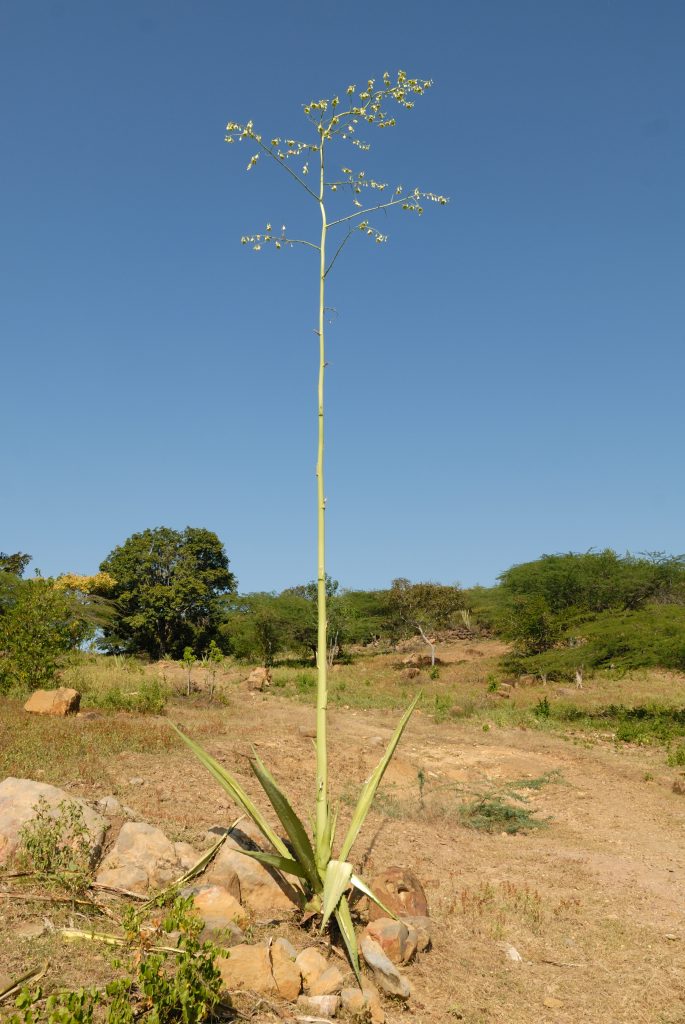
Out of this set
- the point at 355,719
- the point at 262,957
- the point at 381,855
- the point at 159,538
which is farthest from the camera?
the point at 159,538

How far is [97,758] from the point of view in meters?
10.3

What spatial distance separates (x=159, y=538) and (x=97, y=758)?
106 feet

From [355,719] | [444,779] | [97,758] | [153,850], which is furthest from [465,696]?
[153,850]

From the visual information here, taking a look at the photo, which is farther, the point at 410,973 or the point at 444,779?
the point at 444,779

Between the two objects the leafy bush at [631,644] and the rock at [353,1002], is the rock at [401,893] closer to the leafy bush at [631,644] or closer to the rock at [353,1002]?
the rock at [353,1002]

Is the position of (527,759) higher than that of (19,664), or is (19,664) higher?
(19,664)

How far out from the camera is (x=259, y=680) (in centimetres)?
2552

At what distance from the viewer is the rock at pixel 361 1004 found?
477 centimetres

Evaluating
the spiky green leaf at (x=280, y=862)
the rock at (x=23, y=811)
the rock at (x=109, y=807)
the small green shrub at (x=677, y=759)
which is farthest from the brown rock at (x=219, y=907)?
the small green shrub at (x=677, y=759)

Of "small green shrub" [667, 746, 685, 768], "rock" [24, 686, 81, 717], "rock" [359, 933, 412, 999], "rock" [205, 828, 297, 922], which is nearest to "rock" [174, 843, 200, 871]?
"rock" [205, 828, 297, 922]

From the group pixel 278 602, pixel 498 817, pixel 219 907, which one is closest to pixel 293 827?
pixel 219 907

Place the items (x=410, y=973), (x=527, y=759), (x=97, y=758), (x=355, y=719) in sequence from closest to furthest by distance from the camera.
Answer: (x=410, y=973) < (x=97, y=758) < (x=527, y=759) < (x=355, y=719)

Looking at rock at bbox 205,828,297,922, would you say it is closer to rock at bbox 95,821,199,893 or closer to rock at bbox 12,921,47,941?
rock at bbox 95,821,199,893

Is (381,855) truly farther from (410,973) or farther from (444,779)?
(444,779)
